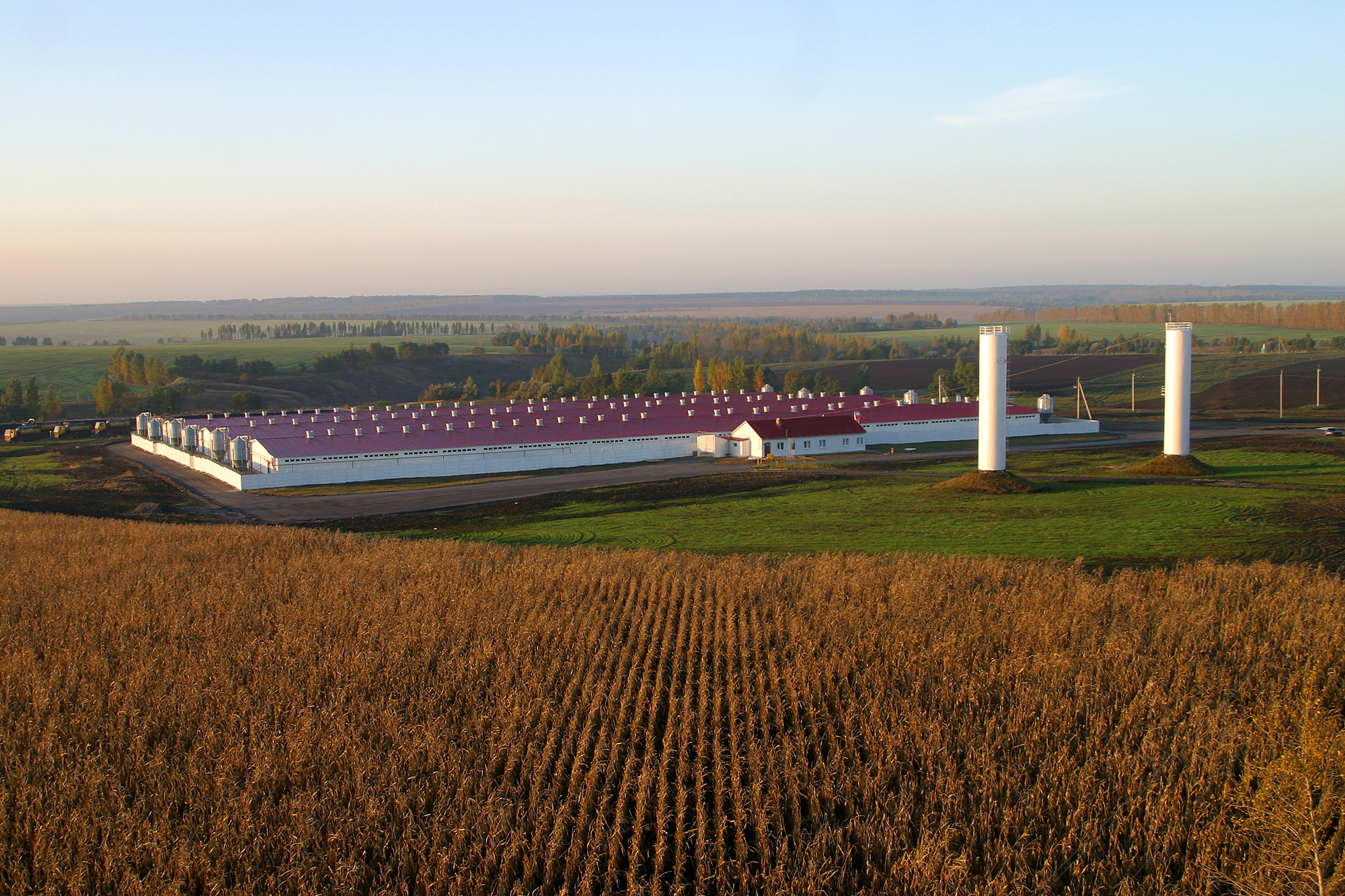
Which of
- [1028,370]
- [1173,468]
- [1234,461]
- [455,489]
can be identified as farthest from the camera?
[1028,370]

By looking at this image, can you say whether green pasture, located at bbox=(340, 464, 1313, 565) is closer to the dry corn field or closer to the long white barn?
the dry corn field

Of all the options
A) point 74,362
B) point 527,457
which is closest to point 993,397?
point 527,457

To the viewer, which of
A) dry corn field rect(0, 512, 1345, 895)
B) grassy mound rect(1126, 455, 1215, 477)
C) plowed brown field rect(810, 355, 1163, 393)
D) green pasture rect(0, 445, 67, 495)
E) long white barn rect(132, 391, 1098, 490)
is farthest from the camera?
plowed brown field rect(810, 355, 1163, 393)

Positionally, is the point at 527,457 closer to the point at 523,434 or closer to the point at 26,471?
the point at 523,434

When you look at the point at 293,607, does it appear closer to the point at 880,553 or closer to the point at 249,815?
the point at 249,815

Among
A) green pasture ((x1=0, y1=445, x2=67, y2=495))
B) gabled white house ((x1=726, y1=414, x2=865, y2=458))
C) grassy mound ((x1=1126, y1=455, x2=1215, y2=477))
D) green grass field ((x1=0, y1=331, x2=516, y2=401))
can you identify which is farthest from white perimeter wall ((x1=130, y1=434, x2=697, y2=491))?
green grass field ((x1=0, y1=331, x2=516, y2=401))
